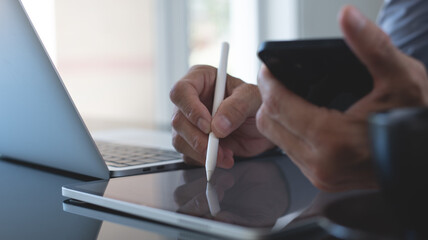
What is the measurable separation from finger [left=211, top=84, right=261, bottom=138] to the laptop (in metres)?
0.11

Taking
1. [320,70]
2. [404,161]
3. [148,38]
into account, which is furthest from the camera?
[148,38]

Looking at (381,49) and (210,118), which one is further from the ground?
(381,49)

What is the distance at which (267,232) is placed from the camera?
35 cm

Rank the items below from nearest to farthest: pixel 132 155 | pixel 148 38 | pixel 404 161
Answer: pixel 404 161 < pixel 132 155 < pixel 148 38

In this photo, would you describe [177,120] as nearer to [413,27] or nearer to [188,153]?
[188,153]

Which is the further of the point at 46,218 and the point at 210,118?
the point at 210,118

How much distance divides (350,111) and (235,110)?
11.0 inches

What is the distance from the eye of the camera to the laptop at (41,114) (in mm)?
567

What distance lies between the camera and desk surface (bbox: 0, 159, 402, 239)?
0.41 metres

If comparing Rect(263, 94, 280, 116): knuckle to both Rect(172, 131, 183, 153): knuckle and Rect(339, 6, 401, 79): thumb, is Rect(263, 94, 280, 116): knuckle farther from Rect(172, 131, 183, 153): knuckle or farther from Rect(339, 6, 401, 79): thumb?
Rect(172, 131, 183, 153): knuckle

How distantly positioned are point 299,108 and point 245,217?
10cm

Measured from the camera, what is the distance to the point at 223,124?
0.62 m

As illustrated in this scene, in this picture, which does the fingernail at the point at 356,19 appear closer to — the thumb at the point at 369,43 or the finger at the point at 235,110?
the thumb at the point at 369,43

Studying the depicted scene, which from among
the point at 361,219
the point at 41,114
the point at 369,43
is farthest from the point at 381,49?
the point at 41,114
